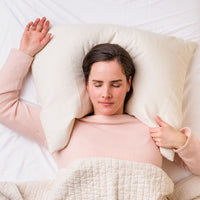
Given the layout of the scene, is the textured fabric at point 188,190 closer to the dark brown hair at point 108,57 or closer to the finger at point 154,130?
the finger at point 154,130

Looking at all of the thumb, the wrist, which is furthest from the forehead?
the wrist

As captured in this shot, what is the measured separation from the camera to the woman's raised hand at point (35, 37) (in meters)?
1.50

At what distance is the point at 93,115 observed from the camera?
1435 mm

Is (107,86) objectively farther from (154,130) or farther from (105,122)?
(154,130)

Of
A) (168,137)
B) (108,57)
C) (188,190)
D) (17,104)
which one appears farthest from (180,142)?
(17,104)

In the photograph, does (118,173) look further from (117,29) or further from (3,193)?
(117,29)

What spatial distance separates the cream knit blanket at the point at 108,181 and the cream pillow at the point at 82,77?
14cm

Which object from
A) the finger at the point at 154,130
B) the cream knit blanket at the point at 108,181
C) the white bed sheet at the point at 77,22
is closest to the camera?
the cream knit blanket at the point at 108,181

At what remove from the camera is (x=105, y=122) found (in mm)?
1395

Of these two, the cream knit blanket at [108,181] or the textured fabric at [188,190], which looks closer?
the cream knit blanket at [108,181]

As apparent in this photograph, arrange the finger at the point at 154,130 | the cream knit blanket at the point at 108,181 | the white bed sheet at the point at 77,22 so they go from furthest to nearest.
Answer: the white bed sheet at the point at 77,22 → the finger at the point at 154,130 → the cream knit blanket at the point at 108,181

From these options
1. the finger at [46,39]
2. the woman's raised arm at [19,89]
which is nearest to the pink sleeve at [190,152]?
the woman's raised arm at [19,89]

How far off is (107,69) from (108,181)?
1.45 feet

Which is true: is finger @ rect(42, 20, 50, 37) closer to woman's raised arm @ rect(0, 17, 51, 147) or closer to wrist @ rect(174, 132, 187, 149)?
woman's raised arm @ rect(0, 17, 51, 147)
